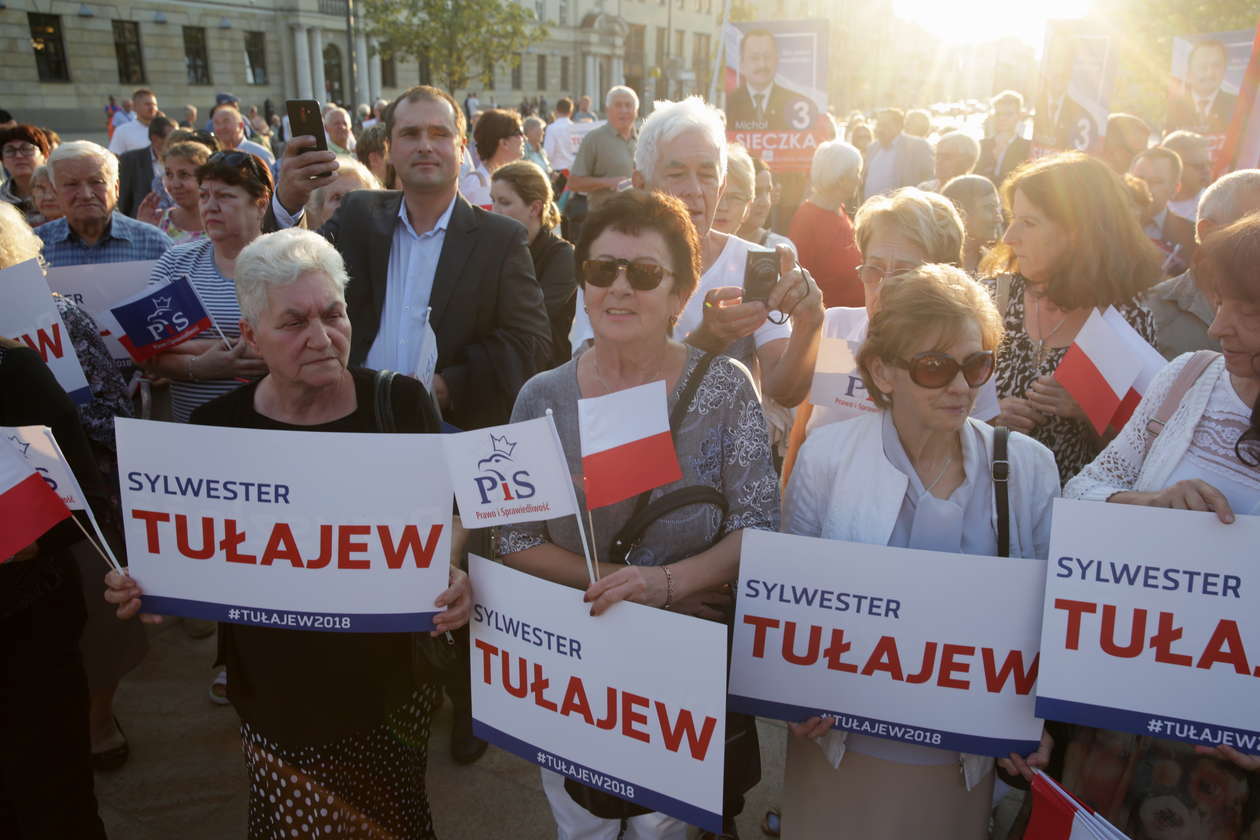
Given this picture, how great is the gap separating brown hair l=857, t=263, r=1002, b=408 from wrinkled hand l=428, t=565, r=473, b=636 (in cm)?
116

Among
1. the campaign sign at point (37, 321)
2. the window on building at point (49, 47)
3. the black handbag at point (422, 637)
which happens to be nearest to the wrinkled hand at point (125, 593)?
the black handbag at point (422, 637)

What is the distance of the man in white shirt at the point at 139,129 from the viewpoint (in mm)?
10155

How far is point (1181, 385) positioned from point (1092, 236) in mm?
814

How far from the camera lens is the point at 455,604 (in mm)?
2111

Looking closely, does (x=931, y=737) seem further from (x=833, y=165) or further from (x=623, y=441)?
(x=833, y=165)

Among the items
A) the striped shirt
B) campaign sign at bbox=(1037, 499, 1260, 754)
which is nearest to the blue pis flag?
the striped shirt

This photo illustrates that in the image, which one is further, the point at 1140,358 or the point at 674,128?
the point at 674,128

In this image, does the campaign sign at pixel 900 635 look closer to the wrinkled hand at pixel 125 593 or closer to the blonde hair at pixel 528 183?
the wrinkled hand at pixel 125 593

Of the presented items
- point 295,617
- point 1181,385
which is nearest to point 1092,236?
point 1181,385

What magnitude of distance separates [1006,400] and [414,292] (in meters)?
2.12

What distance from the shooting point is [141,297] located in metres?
3.04

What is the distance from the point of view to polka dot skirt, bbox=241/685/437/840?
2.27 metres

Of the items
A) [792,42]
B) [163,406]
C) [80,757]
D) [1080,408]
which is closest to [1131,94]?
[792,42]

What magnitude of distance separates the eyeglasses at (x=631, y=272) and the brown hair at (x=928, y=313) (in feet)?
1.84
